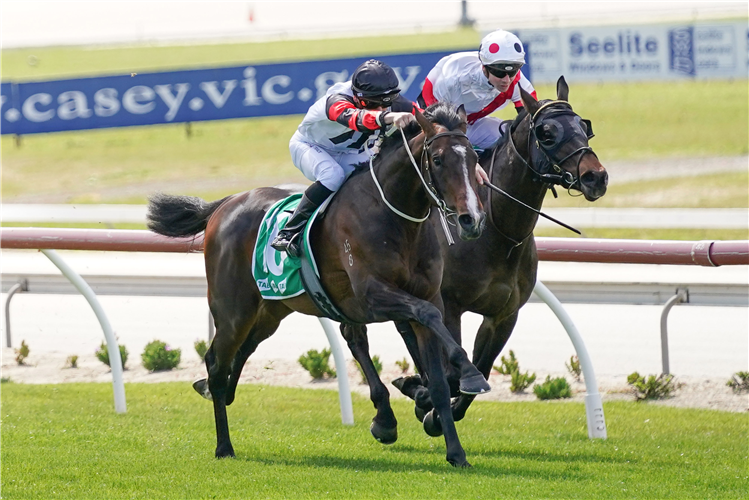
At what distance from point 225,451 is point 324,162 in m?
1.49

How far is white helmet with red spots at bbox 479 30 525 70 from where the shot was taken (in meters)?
5.05

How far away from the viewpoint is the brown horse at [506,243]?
4887 millimetres

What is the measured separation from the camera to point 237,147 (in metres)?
26.2

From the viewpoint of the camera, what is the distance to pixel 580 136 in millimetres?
4773

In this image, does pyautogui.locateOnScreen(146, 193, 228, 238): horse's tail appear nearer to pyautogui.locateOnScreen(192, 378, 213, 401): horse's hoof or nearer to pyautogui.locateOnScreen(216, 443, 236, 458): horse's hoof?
pyautogui.locateOnScreen(192, 378, 213, 401): horse's hoof

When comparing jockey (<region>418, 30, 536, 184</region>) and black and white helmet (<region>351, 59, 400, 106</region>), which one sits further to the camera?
jockey (<region>418, 30, 536, 184</region>)

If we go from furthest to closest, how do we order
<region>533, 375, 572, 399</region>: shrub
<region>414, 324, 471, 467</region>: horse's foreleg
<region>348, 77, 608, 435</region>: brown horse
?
1. <region>533, 375, 572, 399</region>: shrub
2. <region>348, 77, 608, 435</region>: brown horse
3. <region>414, 324, 471, 467</region>: horse's foreleg

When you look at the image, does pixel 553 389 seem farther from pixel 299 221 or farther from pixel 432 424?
pixel 299 221

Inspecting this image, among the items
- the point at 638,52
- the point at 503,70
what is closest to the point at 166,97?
the point at 638,52

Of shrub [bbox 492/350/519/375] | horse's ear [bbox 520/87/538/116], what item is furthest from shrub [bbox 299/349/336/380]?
horse's ear [bbox 520/87/538/116]

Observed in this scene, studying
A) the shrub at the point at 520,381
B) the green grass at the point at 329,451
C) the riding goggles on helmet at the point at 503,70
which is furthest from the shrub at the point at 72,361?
the riding goggles on helmet at the point at 503,70

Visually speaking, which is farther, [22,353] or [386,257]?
[22,353]

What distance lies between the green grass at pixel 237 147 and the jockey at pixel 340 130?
42.2 feet

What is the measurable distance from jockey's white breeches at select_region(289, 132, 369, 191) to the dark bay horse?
9 centimetres
